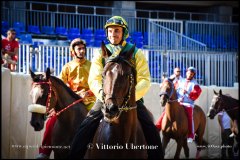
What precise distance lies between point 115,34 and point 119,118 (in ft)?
3.95

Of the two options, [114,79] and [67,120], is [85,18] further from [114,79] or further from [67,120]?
[114,79]

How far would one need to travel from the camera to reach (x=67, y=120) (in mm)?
9484

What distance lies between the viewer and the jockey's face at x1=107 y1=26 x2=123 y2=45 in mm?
7254

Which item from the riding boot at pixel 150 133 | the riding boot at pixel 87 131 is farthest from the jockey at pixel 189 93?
the riding boot at pixel 87 131

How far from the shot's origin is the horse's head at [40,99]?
362 inches

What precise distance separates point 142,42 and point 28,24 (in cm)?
471

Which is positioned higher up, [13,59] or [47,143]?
[13,59]

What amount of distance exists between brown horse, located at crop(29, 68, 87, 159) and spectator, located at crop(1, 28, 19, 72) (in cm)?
545

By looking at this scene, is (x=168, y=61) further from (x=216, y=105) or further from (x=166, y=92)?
(x=166, y=92)

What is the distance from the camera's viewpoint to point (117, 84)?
6.42 m

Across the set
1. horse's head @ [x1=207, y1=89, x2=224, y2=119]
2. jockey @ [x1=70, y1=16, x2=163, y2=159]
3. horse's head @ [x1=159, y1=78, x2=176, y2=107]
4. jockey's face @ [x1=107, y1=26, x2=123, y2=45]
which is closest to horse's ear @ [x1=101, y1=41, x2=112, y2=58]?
→ jockey @ [x1=70, y1=16, x2=163, y2=159]

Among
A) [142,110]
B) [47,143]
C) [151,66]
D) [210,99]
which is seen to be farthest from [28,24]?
[142,110]

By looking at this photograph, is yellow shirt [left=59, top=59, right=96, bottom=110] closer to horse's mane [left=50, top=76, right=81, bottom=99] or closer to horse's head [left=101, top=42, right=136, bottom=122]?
horse's mane [left=50, top=76, right=81, bottom=99]

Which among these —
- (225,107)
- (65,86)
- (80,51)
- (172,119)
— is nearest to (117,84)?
(65,86)
